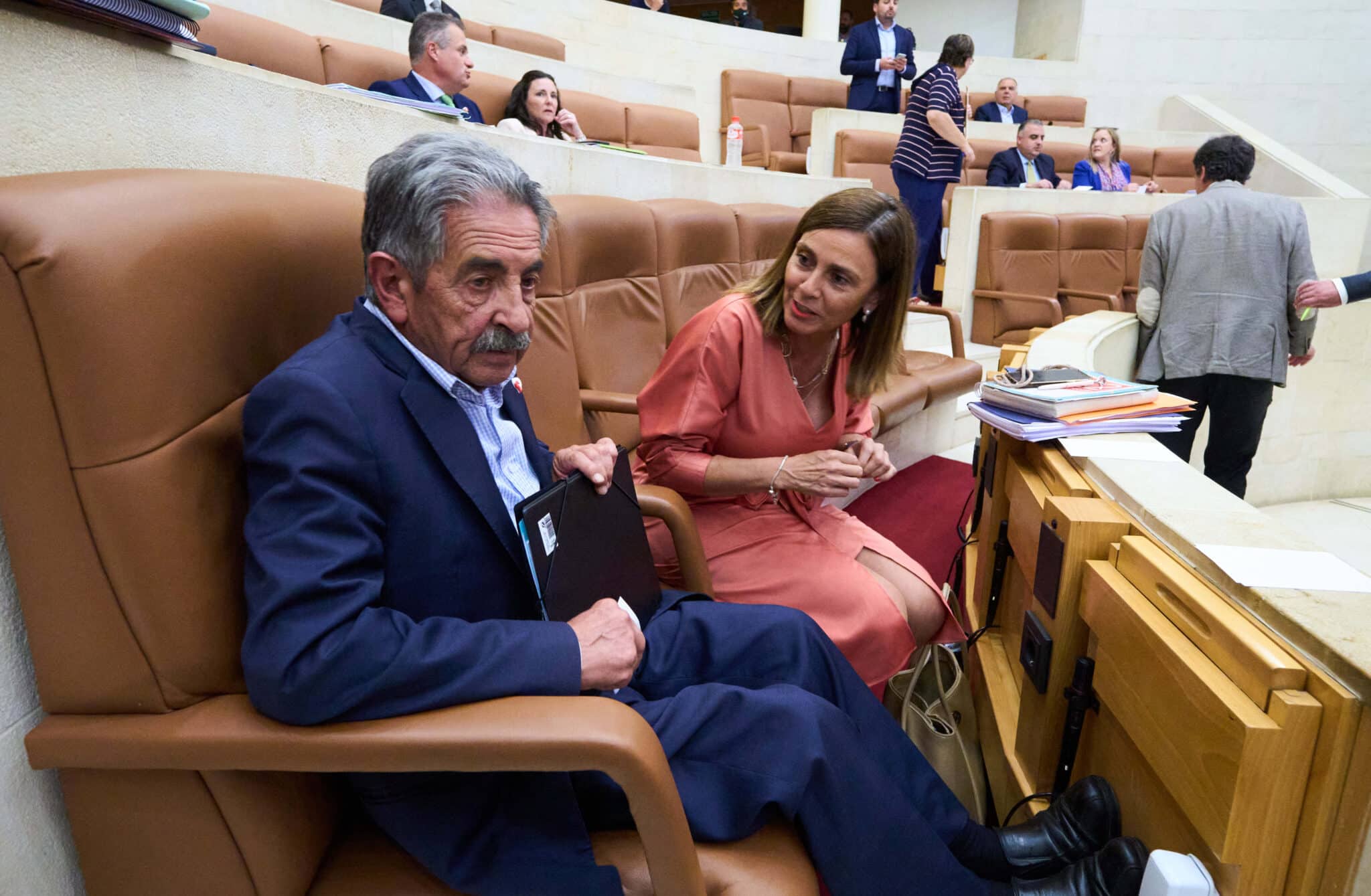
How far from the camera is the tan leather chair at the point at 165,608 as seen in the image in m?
0.66

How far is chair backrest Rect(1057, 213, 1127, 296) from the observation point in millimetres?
4734

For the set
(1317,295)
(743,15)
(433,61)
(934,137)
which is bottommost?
(1317,295)

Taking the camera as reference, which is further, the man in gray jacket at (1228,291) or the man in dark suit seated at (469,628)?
the man in gray jacket at (1228,291)

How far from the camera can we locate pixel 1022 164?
530 cm

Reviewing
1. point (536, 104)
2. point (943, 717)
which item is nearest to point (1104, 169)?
point (536, 104)

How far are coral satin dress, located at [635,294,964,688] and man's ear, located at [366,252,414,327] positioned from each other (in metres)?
0.63

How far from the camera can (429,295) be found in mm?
879

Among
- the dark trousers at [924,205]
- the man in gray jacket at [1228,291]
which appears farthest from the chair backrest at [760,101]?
the man in gray jacket at [1228,291]

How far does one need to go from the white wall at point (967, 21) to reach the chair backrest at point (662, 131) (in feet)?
19.7

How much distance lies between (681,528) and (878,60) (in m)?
5.19

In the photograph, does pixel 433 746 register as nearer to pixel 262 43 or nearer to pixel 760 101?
pixel 262 43

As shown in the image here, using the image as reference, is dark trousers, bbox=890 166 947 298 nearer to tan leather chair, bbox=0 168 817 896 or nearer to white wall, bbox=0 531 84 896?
tan leather chair, bbox=0 168 817 896

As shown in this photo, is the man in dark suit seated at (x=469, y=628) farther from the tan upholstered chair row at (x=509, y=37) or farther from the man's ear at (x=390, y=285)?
the tan upholstered chair row at (x=509, y=37)

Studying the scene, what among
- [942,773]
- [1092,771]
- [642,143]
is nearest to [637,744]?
[1092,771]
